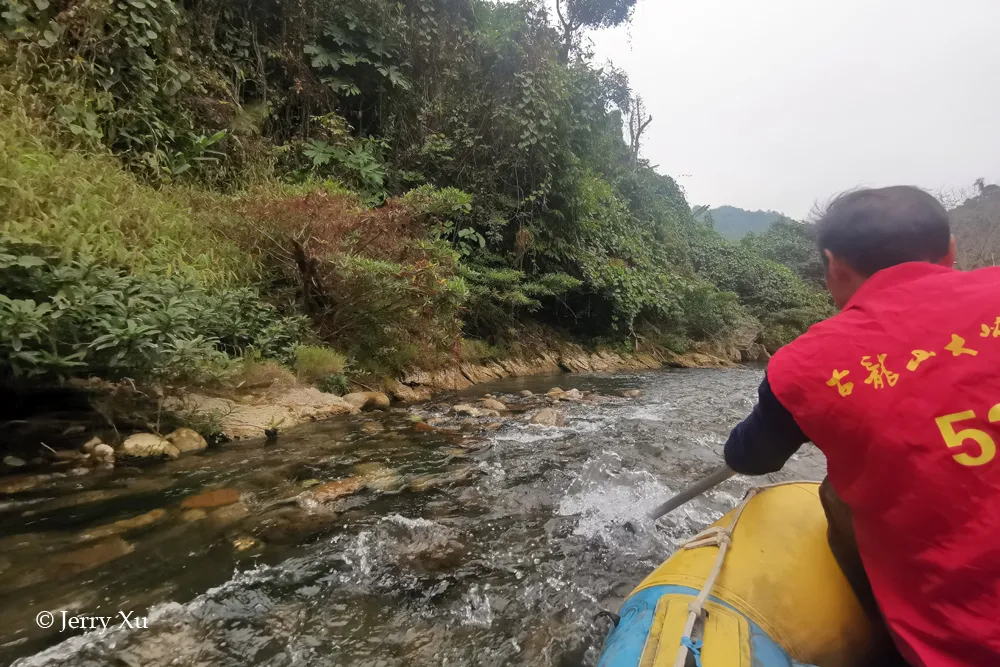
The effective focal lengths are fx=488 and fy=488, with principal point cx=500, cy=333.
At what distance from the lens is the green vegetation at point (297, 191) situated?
347 centimetres

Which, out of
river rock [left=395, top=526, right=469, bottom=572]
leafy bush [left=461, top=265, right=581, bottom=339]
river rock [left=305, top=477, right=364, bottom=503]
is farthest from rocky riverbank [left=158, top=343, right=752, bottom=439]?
river rock [left=395, top=526, right=469, bottom=572]

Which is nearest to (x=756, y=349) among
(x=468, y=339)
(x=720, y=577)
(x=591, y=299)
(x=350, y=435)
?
(x=591, y=299)

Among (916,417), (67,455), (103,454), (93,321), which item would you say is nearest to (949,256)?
(916,417)

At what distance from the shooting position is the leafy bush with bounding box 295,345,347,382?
16.7 ft

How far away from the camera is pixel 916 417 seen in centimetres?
90

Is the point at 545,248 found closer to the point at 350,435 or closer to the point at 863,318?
the point at 350,435

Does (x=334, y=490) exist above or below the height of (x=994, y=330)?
below

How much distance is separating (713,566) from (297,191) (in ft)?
20.3

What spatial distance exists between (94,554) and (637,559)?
2.48 m

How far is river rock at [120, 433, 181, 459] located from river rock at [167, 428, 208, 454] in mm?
58

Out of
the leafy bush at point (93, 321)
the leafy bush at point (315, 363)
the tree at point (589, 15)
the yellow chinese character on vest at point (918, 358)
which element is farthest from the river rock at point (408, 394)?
the tree at point (589, 15)

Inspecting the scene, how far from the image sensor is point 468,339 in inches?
349

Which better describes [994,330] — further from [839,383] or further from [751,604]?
[751,604]

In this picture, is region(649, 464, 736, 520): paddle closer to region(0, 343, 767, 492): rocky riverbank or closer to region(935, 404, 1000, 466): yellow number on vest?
region(935, 404, 1000, 466): yellow number on vest
